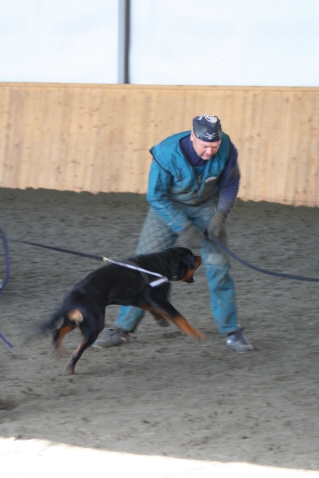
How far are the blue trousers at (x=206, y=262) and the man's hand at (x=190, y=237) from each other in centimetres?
10

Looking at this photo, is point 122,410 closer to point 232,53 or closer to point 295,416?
point 295,416

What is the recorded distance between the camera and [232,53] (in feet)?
36.1

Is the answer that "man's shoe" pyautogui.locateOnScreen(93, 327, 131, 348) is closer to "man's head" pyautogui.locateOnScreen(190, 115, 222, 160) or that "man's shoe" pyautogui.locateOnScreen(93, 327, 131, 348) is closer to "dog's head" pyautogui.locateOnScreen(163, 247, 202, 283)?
"dog's head" pyautogui.locateOnScreen(163, 247, 202, 283)

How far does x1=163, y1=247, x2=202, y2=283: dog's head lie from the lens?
5.10 meters

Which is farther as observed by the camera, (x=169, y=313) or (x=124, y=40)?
(x=124, y=40)

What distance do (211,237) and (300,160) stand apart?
5.06 meters

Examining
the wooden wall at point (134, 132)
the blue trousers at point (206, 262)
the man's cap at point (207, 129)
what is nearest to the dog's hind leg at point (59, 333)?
the blue trousers at point (206, 262)

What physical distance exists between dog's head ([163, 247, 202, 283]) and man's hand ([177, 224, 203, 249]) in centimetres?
5

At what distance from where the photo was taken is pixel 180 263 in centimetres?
513

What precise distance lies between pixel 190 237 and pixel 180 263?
7.0 inches

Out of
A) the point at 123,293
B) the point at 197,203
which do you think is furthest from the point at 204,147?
the point at 123,293

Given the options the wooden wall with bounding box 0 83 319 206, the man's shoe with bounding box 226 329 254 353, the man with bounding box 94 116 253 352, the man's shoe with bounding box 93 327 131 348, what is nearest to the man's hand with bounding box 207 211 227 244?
the man with bounding box 94 116 253 352

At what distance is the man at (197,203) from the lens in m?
5.03

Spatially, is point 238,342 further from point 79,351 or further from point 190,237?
point 79,351
